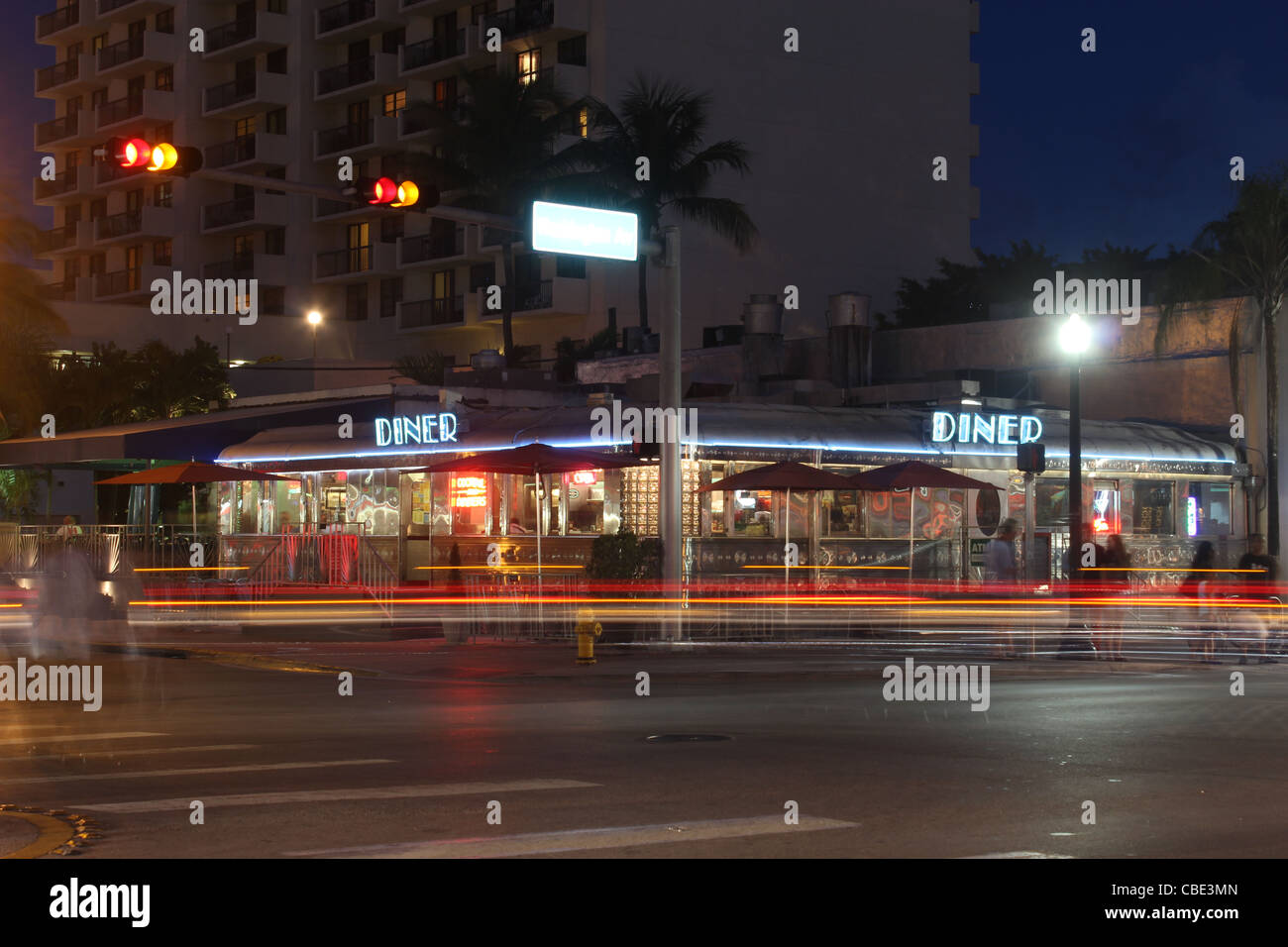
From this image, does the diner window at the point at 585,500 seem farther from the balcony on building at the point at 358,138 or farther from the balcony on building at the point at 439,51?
the balcony on building at the point at 358,138

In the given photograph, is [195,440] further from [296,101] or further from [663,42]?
[296,101]

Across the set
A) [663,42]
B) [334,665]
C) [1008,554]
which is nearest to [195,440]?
[334,665]

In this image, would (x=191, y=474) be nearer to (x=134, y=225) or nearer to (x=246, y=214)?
(x=246, y=214)

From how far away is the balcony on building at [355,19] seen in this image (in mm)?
68812

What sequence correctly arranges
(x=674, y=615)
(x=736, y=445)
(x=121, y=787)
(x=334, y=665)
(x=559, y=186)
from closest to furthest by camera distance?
(x=121, y=787) → (x=334, y=665) → (x=674, y=615) → (x=736, y=445) → (x=559, y=186)

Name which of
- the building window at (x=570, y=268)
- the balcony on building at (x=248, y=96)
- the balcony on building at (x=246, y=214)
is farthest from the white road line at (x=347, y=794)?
the balcony on building at (x=248, y=96)

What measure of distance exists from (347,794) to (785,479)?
61.7ft

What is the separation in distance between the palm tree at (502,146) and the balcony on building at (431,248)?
37.5ft

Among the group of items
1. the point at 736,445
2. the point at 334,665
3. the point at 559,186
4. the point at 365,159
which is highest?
the point at 365,159

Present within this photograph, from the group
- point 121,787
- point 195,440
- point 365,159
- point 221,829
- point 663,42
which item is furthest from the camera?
point 365,159

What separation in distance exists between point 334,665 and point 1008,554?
1010cm

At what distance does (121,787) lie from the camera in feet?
35.2

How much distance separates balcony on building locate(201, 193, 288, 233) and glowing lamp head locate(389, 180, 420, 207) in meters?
56.0

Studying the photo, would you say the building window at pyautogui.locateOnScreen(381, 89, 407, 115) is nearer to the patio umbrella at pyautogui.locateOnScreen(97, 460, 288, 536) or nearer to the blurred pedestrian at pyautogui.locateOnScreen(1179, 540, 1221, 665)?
the patio umbrella at pyautogui.locateOnScreen(97, 460, 288, 536)
